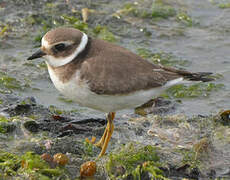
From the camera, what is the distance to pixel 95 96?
5.06 meters

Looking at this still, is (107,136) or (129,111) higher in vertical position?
(107,136)

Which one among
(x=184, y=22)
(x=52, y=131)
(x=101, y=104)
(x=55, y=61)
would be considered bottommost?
(x=184, y=22)

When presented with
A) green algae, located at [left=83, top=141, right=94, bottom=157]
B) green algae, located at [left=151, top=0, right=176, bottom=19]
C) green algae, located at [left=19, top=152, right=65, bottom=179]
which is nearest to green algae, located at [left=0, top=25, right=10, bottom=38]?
green algae, located at [left=151, top=0, right=176, bottom=19]

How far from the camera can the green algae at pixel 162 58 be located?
8312 mm

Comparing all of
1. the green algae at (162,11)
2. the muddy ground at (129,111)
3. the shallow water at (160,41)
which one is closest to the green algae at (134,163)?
the muddy ground at (129,111)

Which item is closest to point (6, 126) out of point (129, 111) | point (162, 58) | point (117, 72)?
point (117, 72)

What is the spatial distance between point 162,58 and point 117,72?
11.2 feet

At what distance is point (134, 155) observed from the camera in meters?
5.04

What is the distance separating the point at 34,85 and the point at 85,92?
267 cm

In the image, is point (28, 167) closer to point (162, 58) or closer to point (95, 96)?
point (95, 96)

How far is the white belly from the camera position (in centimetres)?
499

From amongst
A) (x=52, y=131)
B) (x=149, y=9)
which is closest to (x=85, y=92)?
(x=52, y=131)

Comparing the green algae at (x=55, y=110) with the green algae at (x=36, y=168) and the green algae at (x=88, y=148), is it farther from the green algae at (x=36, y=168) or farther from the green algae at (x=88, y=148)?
the green algae at (x=36, y=168)

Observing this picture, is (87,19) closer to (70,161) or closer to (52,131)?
(52,131)
